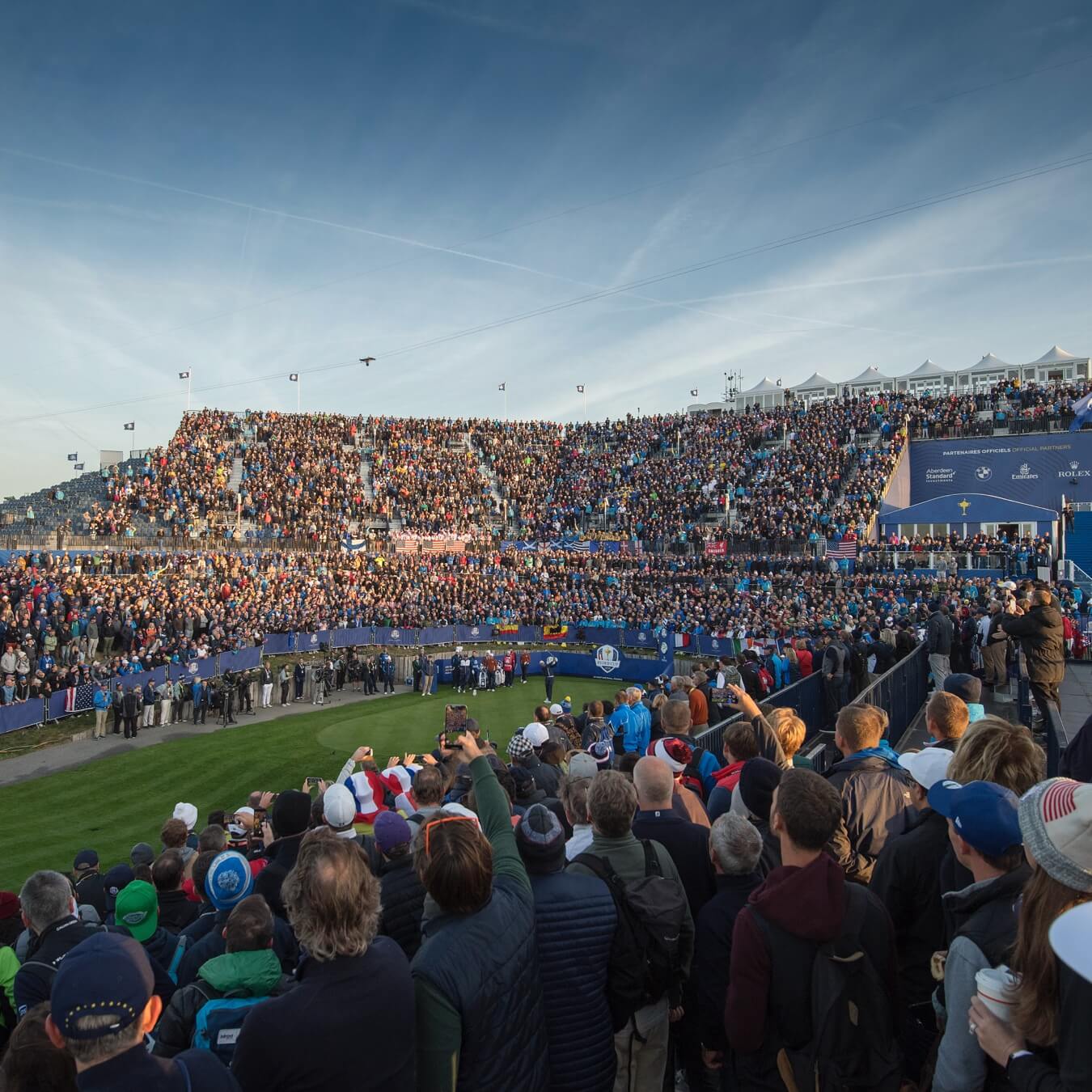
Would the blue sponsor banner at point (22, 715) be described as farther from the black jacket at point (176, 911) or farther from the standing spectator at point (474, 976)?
the standing spectator at point (474, 976)

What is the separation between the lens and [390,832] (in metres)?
4.34

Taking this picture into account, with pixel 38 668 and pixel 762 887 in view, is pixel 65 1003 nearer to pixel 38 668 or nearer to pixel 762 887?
pixel 762 887

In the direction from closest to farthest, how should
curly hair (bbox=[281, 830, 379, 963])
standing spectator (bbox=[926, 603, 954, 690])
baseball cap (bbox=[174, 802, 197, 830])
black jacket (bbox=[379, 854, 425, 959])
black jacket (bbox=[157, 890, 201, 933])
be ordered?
curly hair (bbox=[281, 830, 379, 963])
black jacket (bbox=[379, 854, 425, 959])
black jacket (bbox=[157, 890, 201, 933])
baseball cap (bbox=[174, 802, 197, 830])
standing spectator (bbox=[926, 603, 954, 690])

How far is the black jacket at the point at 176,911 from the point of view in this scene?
544cm

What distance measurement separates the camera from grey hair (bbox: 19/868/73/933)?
444 cm

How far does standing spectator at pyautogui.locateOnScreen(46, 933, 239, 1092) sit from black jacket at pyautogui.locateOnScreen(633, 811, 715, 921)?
8.09 ft

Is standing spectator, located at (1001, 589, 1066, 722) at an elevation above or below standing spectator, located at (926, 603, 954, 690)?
above

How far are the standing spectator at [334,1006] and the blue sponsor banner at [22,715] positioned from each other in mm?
21172

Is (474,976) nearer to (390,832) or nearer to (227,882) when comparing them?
(390,832)

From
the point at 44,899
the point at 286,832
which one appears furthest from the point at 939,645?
the point at 44,899

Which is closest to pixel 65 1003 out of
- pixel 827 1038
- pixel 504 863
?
pixel 504 863

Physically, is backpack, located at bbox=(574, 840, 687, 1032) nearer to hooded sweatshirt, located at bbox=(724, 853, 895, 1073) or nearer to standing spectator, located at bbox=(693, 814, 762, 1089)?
standing spectator, located at bbox=(693, 814, 762, 1089)

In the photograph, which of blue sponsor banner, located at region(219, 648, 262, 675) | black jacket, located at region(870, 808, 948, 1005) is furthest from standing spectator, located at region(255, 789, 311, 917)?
Answer: blue sponsor banner, located at region(219, 648, 262, 675)

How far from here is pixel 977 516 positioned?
36000mm
